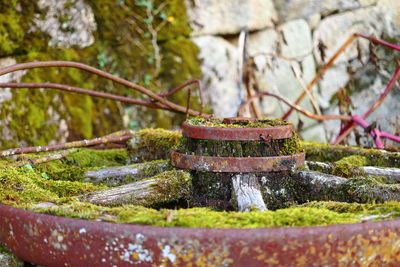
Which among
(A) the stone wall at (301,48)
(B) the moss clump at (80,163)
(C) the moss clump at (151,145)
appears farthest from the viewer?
(A) the stone wall at (301,48)

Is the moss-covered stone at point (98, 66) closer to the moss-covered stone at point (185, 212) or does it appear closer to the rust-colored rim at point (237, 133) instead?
the moss-covered stone at point (185, 212)

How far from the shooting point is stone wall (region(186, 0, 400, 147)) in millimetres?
4605

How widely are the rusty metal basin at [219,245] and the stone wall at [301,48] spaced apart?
3487 mm

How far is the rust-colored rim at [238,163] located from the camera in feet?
4.99

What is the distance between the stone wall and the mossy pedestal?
115 inches

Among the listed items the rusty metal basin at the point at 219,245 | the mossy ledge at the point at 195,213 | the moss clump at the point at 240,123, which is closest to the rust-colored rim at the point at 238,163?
the moss clump at the point at 240,123

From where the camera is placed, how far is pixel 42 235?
3.67 feet

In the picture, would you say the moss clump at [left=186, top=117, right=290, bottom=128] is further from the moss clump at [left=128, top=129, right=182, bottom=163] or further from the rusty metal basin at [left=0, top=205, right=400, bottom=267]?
the rusty metal basin at [left=0, top=205, right=400, bottom=267]

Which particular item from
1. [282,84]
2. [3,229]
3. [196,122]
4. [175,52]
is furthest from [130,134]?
[282,84]

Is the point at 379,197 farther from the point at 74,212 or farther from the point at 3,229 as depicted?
the point at 3,229

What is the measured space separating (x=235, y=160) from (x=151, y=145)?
86 centimetres

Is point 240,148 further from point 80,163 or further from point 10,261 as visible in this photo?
point 80,163

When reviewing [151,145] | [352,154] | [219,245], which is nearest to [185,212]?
[219,245]

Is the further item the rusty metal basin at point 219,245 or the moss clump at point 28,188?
the moss clump at point 28,188
